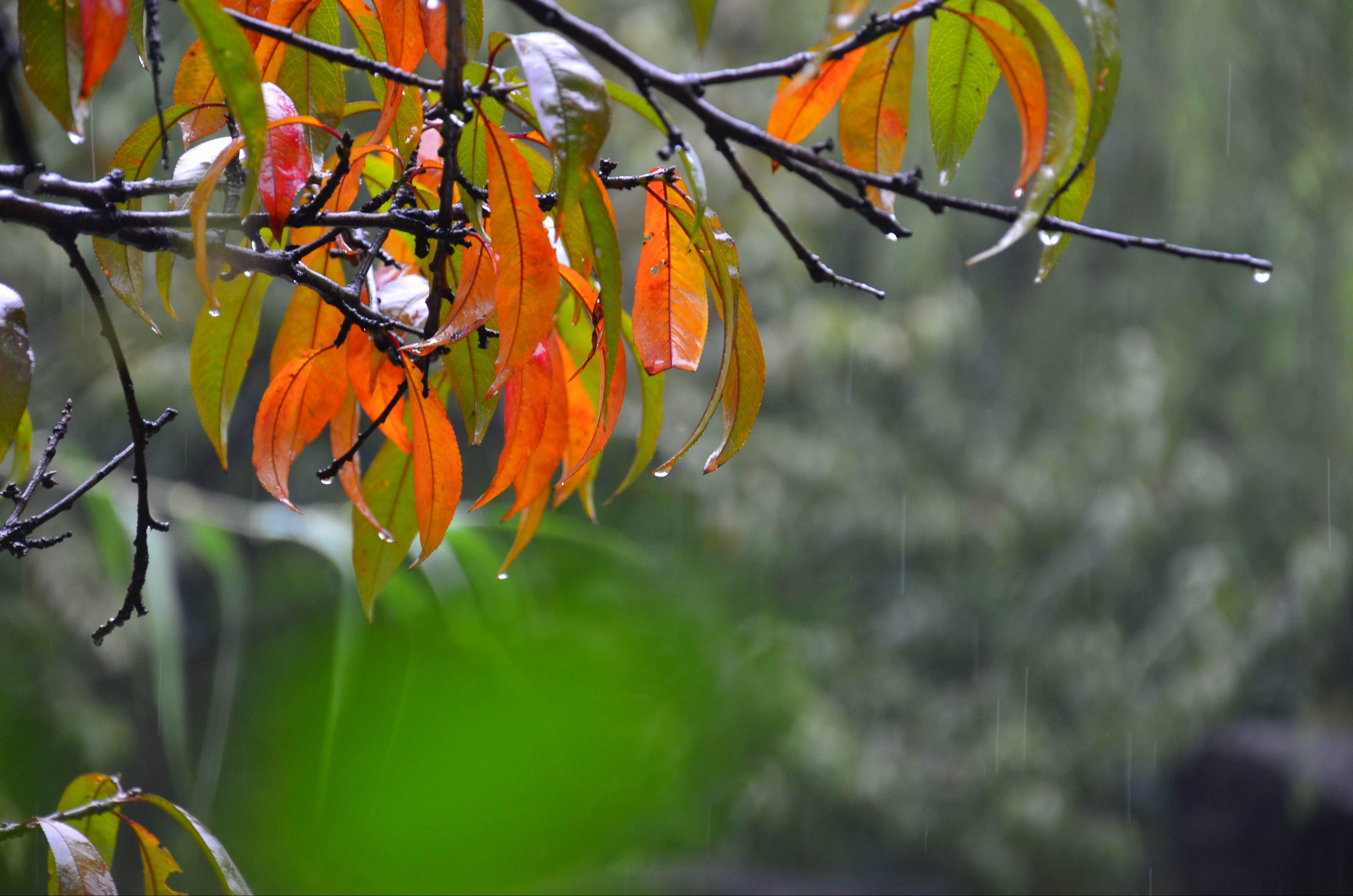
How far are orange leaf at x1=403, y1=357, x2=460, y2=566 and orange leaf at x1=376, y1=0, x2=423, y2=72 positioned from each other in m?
0.11

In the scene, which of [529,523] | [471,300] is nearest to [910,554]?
[529,523]

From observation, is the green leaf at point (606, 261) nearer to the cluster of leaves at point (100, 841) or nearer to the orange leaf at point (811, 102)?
the orange leaf at point (811, 102)

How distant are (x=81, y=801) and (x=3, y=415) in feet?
0.75

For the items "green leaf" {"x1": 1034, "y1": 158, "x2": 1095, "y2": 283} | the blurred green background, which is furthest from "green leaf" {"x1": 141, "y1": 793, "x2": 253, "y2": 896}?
the blurred green background

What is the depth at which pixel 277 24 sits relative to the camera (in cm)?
32

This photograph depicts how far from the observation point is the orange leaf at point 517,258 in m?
0.25

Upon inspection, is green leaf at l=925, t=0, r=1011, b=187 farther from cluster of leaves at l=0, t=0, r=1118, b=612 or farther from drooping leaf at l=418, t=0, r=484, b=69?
drooping leaf at l=418, t=0, r=484, b=69

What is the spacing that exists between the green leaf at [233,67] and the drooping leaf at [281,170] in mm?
38

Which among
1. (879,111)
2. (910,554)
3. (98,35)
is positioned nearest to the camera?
(98,35)

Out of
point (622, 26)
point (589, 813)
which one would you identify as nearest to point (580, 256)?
point (589, 813)

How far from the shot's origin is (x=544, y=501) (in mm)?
375

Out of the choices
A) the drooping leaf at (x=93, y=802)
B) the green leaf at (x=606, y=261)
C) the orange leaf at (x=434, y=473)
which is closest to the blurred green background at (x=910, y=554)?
the drooping leaf at (x=93, y=802)

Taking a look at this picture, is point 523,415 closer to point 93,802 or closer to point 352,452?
point 352,452

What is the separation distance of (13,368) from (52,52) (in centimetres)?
9
